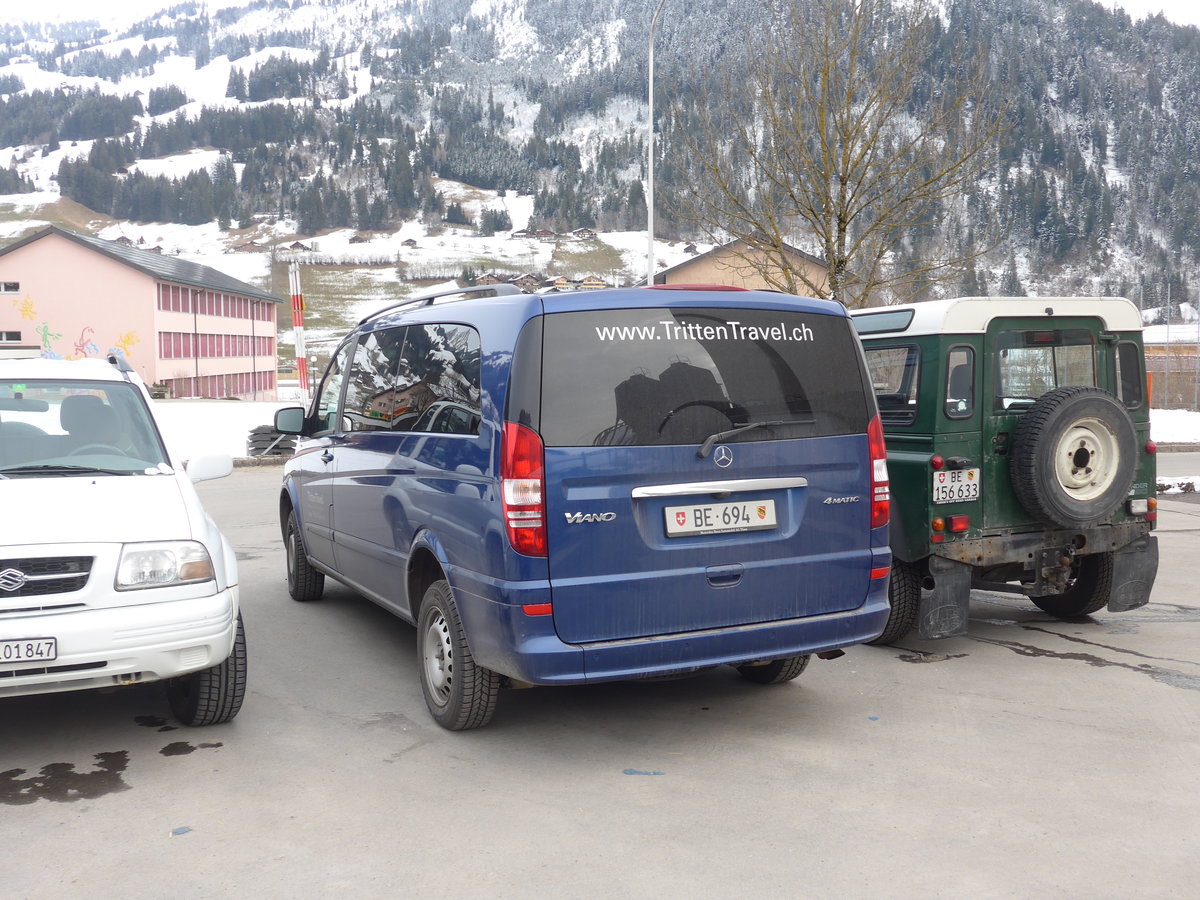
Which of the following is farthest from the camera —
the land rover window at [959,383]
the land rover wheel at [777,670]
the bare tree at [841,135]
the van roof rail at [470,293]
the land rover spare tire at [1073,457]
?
the bare tree at [841,135]

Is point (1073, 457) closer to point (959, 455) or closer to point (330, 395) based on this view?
point (959, 455)

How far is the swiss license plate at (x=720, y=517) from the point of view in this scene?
437 cm

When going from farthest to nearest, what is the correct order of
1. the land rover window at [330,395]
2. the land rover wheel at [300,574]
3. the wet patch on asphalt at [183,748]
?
1. the land rover wheel at [300,574]
2. the land rover window at [330,395]
3. the wet patch on asphalt at [183,748]

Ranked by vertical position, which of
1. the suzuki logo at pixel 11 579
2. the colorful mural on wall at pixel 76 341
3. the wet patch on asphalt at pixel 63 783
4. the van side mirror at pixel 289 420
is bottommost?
the wet patch on asphalt at pixel 63 783

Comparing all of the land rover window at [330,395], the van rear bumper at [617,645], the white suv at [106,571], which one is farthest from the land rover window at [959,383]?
the white suv at [106,571]

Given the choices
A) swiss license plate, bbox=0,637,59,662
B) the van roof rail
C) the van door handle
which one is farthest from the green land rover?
swiss license plate, bbox=0,637,59,662

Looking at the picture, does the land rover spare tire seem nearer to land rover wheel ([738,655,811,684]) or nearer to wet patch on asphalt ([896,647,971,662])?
wet patch on asphalt ([896,647,971,662])

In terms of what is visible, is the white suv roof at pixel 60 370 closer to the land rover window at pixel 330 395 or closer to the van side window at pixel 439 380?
the land rover window at pixel 330 395

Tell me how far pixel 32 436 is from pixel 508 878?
330cm

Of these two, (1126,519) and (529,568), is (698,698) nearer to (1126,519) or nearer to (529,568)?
(529,568)

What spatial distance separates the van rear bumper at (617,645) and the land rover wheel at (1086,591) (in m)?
2.79

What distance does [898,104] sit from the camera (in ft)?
53.1

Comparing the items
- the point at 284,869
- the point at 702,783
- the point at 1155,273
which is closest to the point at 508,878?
the point at 284,869

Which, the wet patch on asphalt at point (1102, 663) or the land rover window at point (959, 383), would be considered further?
the land rover window at point (959, 383)
